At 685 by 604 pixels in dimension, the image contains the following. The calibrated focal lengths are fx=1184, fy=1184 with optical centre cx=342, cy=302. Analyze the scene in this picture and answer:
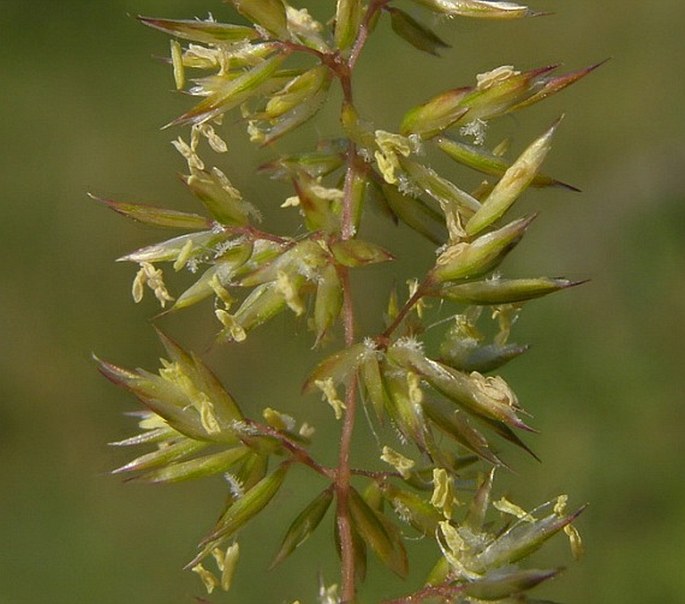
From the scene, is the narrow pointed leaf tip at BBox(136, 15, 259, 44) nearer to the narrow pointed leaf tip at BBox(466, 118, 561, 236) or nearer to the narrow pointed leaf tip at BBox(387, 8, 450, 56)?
the narrow pointed leaf tip at BBox(387, 8, 450, 56)

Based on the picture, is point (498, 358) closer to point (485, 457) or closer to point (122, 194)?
point (485, 457)

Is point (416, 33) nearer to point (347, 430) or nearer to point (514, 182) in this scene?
point (514, 182)

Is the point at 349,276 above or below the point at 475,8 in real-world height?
below

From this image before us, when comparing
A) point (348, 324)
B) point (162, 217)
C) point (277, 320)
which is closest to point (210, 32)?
point (162, 217)

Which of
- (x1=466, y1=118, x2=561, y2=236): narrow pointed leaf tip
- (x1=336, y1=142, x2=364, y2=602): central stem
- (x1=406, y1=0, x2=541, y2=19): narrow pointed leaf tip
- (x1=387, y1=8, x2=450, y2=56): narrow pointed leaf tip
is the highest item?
(x1=406, y1=0, x2=541, y2=19): narrow pointed leaf tip

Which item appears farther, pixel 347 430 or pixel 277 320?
pixel 277 320

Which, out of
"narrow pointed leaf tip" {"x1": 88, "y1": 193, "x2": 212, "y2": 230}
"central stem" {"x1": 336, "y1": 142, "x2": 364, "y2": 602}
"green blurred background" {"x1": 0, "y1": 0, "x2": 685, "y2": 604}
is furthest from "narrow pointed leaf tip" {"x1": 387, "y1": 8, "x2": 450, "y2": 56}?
"green blurred background" {"x1": 0, "y1": 0, "x2": 685, "y2": 604}

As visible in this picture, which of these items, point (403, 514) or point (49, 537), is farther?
point (49, 537)

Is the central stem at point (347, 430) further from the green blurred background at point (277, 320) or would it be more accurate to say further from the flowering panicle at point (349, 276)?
the green blurred background at point (277, 320)

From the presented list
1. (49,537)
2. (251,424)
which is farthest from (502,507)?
(49,537)
